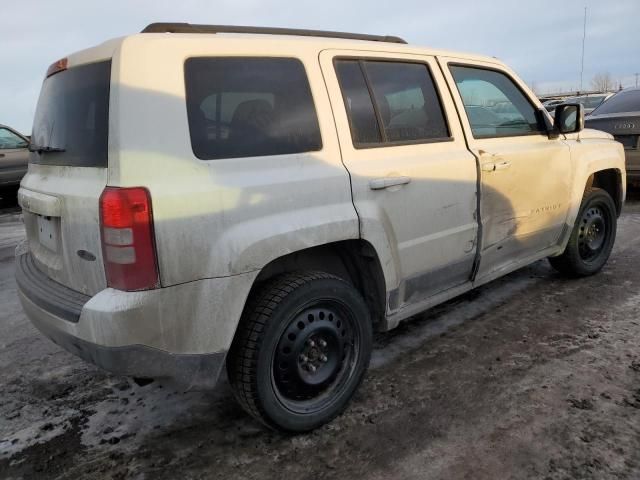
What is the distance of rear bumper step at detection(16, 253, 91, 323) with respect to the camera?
218 cm

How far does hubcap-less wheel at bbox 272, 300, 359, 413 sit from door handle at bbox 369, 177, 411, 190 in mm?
632

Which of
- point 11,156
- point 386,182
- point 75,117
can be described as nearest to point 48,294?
point 75,117

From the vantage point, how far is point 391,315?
285cm

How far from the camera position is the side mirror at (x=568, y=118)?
12.6 ft

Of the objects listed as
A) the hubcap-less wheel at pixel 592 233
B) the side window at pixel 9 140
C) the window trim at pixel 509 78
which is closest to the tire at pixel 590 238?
the hubcap-less wheel at pixel 592 233

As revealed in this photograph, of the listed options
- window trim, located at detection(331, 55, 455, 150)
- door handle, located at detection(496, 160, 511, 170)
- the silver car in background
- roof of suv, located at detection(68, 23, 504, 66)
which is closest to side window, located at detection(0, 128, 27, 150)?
the silver car in background

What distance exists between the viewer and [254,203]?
2.17 m

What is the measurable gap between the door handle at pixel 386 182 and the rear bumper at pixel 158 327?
32.5 inches

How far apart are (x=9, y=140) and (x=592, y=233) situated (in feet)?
33.7

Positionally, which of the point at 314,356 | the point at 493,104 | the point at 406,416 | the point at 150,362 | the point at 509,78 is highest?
the point at 509,78

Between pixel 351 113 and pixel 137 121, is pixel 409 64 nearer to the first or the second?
pixel 351 113

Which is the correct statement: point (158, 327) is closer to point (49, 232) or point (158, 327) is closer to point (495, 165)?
point (49, 232)

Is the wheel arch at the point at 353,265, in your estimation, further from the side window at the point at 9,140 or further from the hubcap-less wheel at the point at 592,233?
the side window at the point at 9,140

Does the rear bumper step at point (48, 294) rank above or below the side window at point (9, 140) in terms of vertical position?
below
